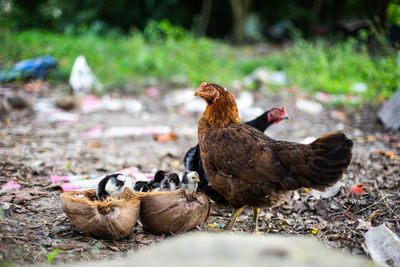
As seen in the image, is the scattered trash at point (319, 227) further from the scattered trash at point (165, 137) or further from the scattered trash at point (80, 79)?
the scattered trash at point (80, 79)

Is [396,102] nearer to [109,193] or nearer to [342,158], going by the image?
[342,158]

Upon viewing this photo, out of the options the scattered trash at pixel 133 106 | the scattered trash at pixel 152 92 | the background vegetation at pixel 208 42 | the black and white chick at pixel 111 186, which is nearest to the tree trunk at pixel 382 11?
the background vegetation at pixel 208 42

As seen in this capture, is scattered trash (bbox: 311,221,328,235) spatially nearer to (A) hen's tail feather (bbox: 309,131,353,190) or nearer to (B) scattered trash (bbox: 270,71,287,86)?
(A) hen's tail feather (bbox: 309,131,353,190)

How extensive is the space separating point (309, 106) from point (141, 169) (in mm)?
3780

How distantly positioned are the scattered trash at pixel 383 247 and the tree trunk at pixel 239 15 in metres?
12.7

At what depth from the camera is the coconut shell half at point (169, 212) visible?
2412 mm

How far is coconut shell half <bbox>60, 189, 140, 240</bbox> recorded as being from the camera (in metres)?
2.23

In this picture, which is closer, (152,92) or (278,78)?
(152,92)

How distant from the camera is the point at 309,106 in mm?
6508

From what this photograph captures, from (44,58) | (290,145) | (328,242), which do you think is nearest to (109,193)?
(290,145)

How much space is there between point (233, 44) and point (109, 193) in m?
12.6

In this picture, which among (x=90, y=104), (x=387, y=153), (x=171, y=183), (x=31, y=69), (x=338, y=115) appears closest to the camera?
(x=171, y=183)

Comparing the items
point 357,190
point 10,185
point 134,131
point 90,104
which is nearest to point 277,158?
point 357,190

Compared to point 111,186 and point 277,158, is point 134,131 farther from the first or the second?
point 277,158
